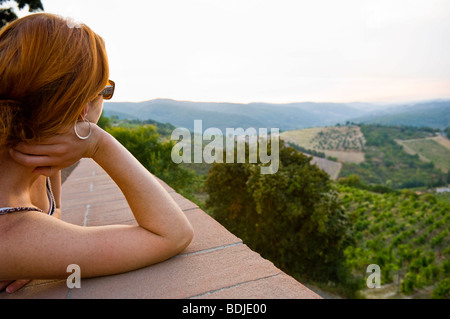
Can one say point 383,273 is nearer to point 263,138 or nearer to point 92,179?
point 263,138

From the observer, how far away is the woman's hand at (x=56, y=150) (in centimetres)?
93

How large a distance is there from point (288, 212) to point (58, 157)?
27.5ft

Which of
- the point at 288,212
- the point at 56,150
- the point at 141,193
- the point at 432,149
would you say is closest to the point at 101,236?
the point at 141,193

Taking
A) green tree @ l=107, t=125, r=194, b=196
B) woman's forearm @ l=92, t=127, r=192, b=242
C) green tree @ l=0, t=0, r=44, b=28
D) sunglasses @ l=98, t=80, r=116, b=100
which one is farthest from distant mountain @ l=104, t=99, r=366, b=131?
woman's forearm @ l=92, t=127, r=192, b=242

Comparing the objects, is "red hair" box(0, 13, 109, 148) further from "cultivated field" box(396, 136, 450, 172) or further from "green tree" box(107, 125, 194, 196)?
"cultivated field" box(396, 136, 450, 172)

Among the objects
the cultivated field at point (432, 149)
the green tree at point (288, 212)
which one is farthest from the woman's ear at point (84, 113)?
the cultivated field at point (432, 149)

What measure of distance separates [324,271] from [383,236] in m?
15.5

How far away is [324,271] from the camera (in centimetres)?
1030

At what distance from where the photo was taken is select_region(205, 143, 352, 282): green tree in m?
8.84

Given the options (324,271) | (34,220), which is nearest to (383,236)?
(324,271)

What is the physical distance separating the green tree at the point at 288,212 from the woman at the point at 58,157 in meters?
7.72

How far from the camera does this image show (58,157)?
3.18ft

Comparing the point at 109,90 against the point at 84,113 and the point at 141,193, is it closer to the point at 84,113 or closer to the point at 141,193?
the point at 84,113

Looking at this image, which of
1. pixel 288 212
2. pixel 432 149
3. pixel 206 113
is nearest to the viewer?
pixel 288 212
